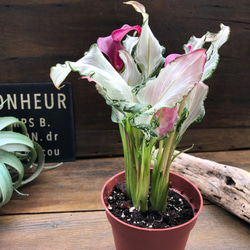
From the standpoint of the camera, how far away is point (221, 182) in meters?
0.51

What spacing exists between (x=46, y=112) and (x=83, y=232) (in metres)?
0.31

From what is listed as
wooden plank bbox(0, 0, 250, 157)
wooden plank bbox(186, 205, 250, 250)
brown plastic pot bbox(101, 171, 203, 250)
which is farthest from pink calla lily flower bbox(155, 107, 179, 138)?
wooden plank bbox(0, 0, 250, 157)

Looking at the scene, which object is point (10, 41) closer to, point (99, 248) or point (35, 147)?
point (35, 147)

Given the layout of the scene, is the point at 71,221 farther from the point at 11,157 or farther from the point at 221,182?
the point at 221,182

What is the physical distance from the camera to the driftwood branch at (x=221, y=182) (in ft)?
1.55

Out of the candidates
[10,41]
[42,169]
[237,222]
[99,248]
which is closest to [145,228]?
[99,248]

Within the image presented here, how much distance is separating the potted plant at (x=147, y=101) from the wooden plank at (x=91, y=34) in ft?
0.92

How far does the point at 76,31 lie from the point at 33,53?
0.37ft

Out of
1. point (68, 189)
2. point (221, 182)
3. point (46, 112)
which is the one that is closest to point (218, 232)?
point (221, 182)

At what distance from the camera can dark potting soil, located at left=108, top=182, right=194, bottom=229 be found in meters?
0.35

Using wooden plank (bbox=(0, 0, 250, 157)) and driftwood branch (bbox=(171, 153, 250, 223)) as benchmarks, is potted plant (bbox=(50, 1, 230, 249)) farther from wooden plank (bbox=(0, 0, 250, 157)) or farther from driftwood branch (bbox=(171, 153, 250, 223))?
wooden plank (bbox=(0, 0, 250, 157))

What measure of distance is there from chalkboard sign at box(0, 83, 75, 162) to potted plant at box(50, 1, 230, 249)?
0.98ft

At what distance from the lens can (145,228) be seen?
0.32 m

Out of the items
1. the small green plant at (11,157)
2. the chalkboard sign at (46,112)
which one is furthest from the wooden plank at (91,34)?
the small green plant at (11,157)
